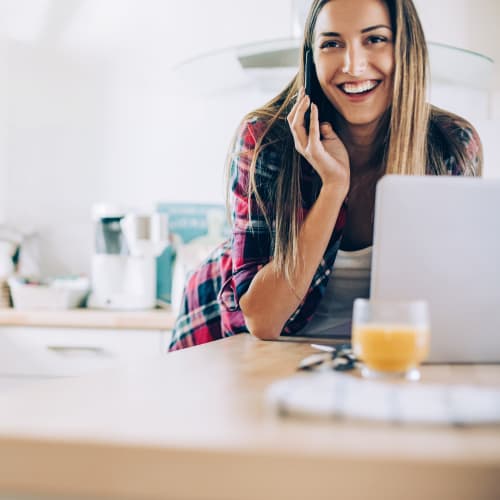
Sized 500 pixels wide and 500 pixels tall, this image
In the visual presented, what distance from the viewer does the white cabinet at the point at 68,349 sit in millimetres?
2389

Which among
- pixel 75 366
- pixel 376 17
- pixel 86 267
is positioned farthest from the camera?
pixel 86 267

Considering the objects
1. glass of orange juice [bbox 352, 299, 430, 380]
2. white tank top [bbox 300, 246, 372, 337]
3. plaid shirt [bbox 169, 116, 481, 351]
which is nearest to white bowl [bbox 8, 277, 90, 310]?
plaid shirt [bbox 169, 116, 481, 351]

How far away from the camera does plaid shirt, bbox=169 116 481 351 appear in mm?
1474

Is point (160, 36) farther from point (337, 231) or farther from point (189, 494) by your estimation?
point (189, 494)

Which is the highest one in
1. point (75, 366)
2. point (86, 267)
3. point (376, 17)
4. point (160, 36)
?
point (160, 36)

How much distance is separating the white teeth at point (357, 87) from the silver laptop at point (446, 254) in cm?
68

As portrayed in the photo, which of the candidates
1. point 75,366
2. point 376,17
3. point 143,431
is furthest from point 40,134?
point 143,431

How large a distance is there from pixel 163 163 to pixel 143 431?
7.78ft

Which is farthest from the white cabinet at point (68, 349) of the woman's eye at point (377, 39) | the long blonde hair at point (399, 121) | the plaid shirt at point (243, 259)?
the woman's eye at point (377, 39)

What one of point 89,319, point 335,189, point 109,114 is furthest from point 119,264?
point 335,189

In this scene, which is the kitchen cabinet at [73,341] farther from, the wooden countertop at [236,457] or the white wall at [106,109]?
the wooden countertop at [236,457]

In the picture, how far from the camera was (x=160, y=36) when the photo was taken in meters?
2.91

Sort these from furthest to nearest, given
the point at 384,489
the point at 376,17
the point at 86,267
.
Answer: the point at 86,267 < the point at 376,17 < the point at 384,489

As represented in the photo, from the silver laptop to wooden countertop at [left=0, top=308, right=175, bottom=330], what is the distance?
1.42 meters
